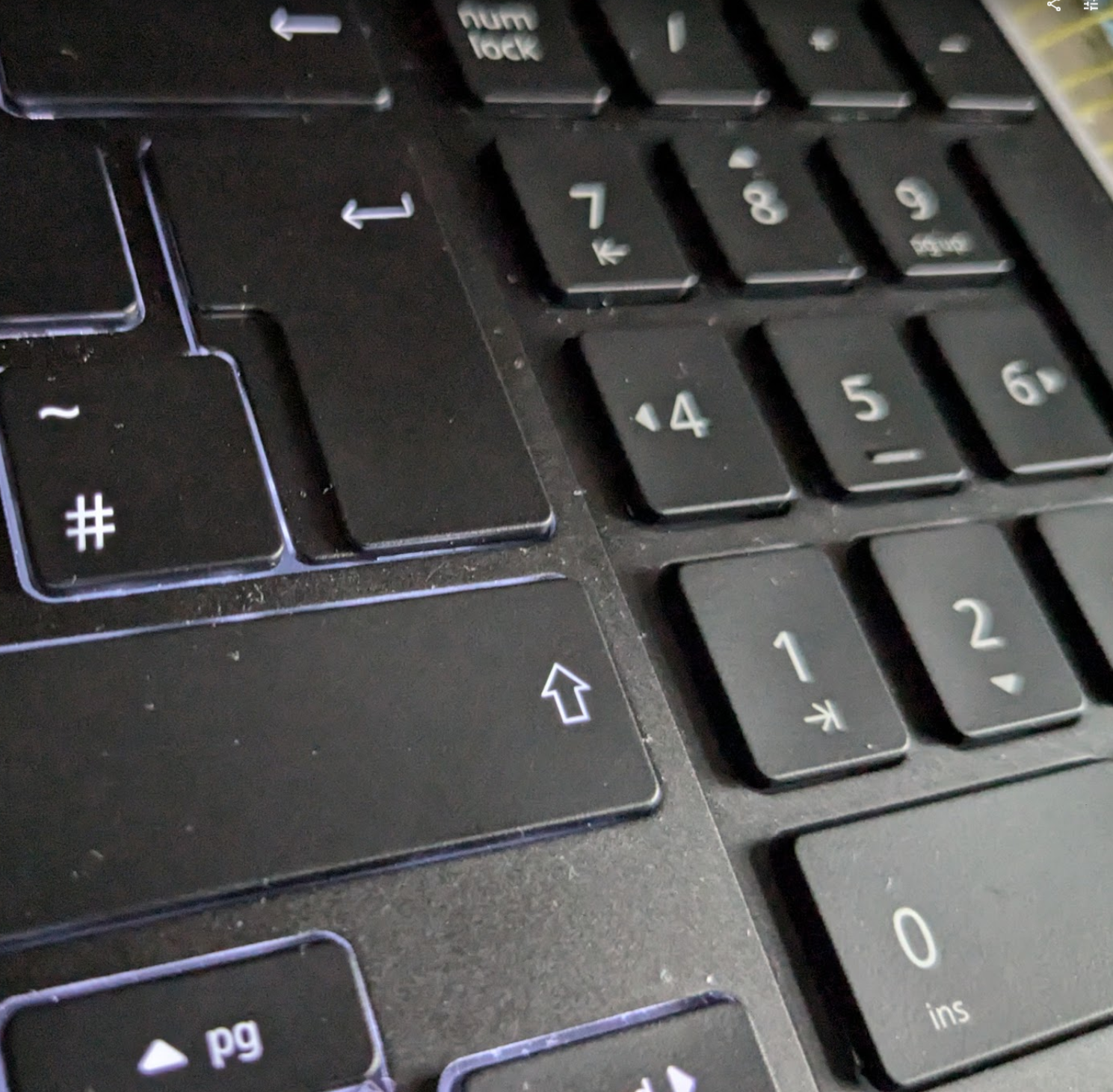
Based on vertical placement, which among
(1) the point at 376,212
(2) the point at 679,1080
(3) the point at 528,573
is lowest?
(2) the point at 679,1080

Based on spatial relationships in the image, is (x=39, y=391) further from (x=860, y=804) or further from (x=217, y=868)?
(x=860, y=804)

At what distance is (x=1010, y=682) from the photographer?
1.06ft

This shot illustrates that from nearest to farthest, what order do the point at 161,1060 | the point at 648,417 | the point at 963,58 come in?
1. the point at 161,1060
2. the point at 648,417
3. the point at 963,58

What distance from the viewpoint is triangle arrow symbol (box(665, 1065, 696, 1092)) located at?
0.81ft

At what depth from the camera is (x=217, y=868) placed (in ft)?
0.76

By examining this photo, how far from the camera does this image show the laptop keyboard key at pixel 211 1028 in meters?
0.21

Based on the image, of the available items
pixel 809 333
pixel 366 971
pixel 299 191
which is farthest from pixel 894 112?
pixel 366 971

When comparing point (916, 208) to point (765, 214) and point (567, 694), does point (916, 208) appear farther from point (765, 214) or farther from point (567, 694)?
point (567, 694)

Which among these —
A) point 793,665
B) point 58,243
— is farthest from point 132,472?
point 793,665

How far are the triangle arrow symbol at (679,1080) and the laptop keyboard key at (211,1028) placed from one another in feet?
0.20

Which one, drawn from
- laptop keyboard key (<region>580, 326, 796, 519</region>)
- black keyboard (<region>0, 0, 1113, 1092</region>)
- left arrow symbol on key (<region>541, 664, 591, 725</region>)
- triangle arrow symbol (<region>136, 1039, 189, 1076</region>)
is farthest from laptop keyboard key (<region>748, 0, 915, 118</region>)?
triangle arrow symbol (<region>136, 1039, 189, 1076</region>)

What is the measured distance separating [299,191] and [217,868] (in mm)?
174

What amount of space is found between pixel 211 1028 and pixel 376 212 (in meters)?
0.20

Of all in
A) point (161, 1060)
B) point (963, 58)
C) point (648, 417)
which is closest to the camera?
point (161, 1060)
